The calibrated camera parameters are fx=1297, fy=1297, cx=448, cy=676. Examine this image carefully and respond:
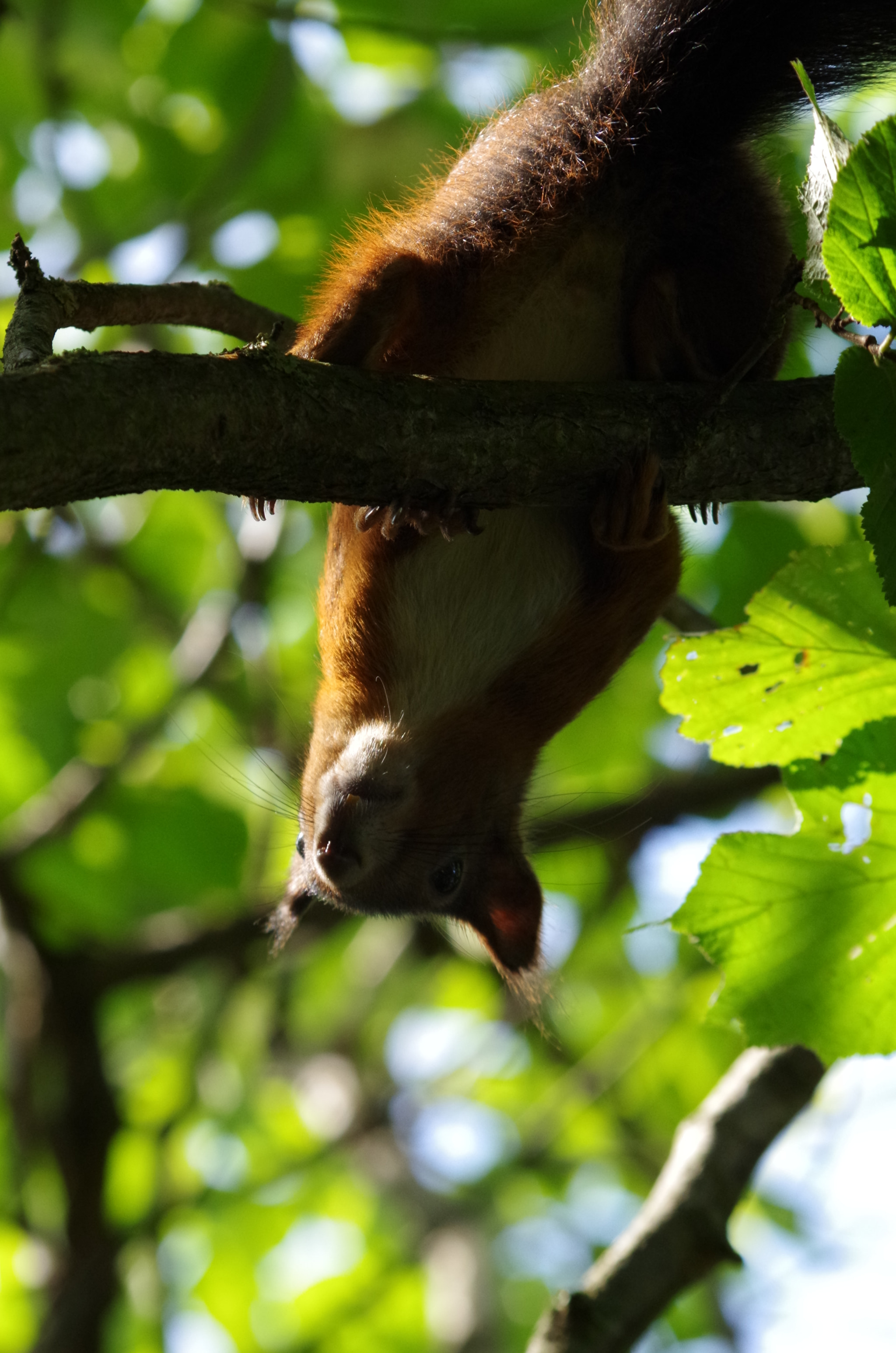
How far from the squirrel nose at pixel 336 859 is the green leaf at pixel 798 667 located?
3.28ft

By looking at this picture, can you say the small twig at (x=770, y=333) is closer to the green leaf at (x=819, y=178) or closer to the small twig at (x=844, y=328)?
the small twig at (x=844, y=328)

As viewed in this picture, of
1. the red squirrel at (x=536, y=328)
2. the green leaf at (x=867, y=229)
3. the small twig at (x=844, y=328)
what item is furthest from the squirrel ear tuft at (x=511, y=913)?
the green leaf at (x=867, y=229)

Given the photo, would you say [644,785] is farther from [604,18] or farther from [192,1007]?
[604,18]

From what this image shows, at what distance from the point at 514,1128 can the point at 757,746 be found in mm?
5615

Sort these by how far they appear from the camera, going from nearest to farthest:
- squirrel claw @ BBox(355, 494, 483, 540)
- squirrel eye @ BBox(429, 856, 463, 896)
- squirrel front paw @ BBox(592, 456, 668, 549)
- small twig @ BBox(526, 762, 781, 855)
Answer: squirrel claw @ BBox(355, 494, 483, 540)
squirrel front paw @ BBox(592, 456, 668, 549)
squirrel eye @ BBox(429, 856, 463, 896)
small twig @ BBox(526, 762, 781, 855)

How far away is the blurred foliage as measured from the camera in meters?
5.03

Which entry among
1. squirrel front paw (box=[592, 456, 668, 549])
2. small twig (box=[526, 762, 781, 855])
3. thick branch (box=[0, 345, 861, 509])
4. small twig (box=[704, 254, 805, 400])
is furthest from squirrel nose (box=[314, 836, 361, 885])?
small twig (box=[526, 762, 781, 855])

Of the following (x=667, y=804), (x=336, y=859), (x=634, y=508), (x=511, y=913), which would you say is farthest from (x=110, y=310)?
(x=667, y=804)

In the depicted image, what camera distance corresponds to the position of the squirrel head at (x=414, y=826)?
3197 mm

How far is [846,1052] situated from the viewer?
227 centimetres

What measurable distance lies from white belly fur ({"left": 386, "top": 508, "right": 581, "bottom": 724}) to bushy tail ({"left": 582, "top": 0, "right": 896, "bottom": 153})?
37.2 inches

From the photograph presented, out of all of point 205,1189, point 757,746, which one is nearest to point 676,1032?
point 205,1189

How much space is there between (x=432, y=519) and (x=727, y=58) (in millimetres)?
1374

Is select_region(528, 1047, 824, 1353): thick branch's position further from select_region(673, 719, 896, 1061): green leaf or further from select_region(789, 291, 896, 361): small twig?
select_region(789, 291, 896, 361): small twig
